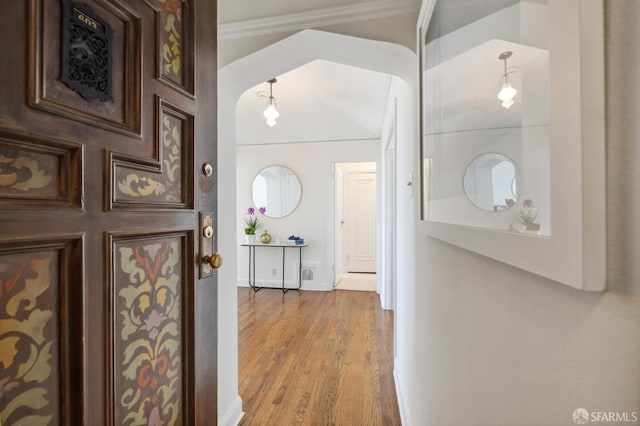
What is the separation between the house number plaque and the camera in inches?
21.9

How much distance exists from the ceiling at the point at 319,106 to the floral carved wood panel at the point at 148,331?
2.54 m

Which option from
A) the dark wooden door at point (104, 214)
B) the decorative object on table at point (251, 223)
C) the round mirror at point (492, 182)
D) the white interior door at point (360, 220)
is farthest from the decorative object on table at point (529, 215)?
the white interior door at point (360, 220)

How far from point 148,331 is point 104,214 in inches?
12.8

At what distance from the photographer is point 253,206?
468 cm

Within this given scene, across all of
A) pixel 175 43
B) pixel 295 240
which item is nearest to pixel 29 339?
pixel 175 43

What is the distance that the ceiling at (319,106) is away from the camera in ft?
9.66

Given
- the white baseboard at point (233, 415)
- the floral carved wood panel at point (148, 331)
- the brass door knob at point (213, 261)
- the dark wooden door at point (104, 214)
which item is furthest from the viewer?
the white baseboard at point (233, 415)

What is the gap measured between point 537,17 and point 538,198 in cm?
23

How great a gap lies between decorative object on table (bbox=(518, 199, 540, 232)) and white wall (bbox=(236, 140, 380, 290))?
4.00m

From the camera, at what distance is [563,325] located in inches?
14.0

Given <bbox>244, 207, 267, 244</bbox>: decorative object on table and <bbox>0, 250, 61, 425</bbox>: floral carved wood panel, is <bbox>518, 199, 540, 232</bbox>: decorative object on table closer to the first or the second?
<bbox>0, 250, 61, 425</bbox>: floral carved wood panel

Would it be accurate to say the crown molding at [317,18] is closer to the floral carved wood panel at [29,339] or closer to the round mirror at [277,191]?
the floral carved wood panel at [29,339]

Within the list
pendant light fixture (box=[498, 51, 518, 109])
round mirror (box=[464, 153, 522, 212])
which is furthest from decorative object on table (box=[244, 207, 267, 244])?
pendant light fixture (box=[498, 51, 518, 109])

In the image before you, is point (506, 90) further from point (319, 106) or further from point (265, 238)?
point (265, 238)
